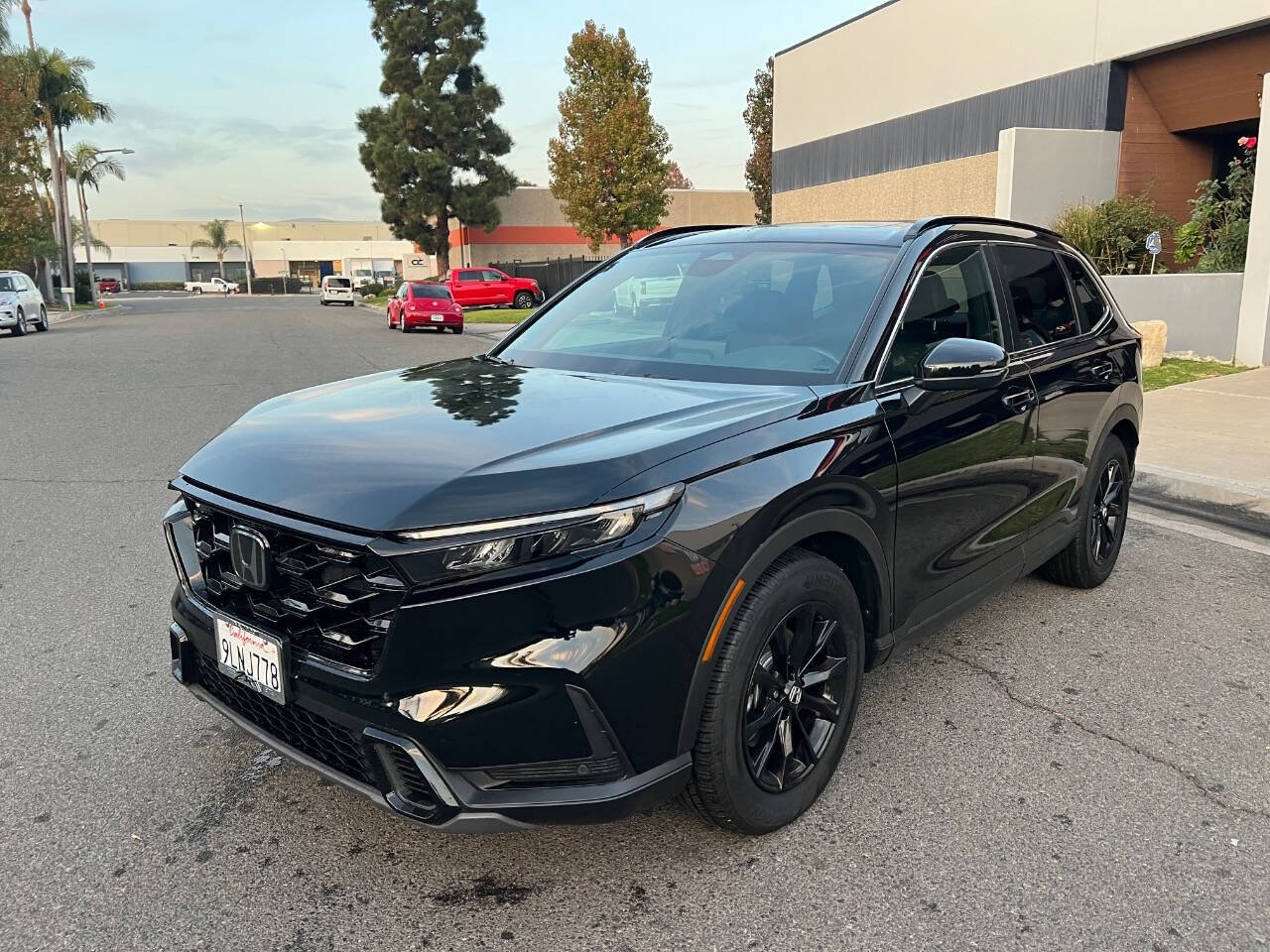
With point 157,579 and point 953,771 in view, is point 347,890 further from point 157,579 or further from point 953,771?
point 157,579

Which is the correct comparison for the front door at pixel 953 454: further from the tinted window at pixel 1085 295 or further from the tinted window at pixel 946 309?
the tinted window at pixel 1085 295

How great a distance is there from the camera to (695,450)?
2.45 m

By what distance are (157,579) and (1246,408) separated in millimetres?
9765

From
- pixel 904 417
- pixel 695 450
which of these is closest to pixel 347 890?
pixel 695 450

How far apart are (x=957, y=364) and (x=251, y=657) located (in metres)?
2.29

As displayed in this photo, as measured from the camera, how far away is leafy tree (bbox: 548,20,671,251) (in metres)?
34.8

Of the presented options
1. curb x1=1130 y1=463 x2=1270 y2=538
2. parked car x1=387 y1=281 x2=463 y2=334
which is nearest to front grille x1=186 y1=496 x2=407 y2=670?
curb x1=1130 y1=463 x2=1270 y2=538

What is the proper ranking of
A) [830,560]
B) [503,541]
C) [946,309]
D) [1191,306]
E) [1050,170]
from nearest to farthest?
1. [503,541]
2. [830,560]
3. [946,309]
4. [1191,306]
5. [1050,170]

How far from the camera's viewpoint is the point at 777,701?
2.69 metres

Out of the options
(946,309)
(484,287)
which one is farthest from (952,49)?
(946,309)

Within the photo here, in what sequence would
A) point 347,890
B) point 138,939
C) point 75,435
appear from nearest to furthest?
point 138,939 < point 347,890 < point 75,435

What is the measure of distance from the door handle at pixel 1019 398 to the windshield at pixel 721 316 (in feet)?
2.45

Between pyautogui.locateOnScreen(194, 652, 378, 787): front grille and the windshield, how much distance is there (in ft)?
5.23

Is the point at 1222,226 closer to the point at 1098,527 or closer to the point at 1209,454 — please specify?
the point at 1209,454
